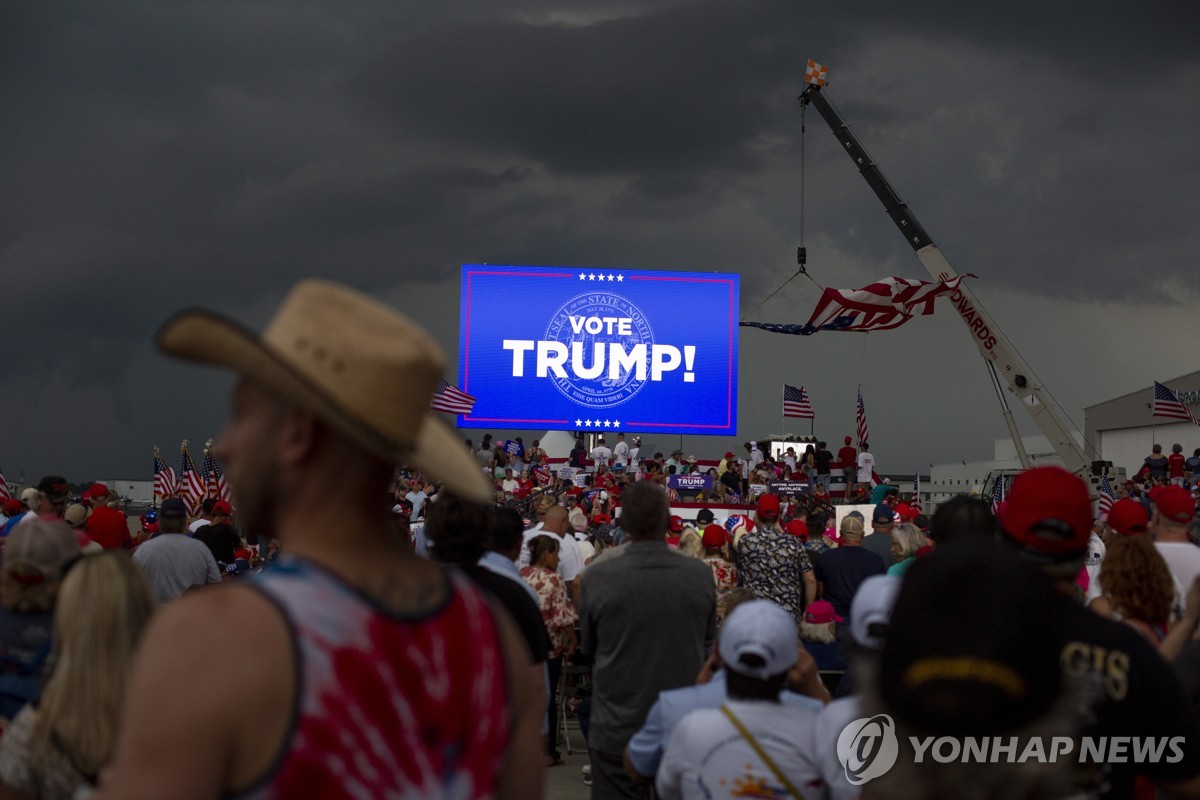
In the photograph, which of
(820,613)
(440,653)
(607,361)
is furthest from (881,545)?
(607,361)

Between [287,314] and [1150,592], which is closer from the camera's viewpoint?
[287,314]

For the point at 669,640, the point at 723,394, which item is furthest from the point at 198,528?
the point at 723,394

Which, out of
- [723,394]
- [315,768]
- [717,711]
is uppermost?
[723,394]

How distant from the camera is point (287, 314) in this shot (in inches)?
69.6

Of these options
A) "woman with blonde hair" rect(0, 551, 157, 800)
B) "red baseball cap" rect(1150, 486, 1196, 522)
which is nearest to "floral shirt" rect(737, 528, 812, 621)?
"red baseball cap" rect(1150, 486, 1196, 522)

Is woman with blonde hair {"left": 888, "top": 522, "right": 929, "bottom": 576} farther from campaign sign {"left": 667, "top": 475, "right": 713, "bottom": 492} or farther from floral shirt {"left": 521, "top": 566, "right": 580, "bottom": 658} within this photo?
campaign sign {"left": 667, "top": 475, "right": 713, "bottom": 492}

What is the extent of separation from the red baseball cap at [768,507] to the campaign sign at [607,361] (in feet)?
75.9

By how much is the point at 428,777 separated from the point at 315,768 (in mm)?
205

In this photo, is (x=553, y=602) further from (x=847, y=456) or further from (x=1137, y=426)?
(x=1137, y=426)

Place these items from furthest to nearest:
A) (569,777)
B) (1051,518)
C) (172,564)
Result: (569,777) < (172,564) < (1051,518)

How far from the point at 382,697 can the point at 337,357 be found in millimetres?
483

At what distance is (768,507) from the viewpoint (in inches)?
360

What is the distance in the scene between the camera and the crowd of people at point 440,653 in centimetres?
153

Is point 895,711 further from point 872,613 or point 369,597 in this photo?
point 872,613
